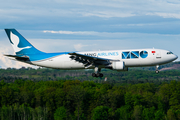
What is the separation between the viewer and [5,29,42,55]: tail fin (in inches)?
2569

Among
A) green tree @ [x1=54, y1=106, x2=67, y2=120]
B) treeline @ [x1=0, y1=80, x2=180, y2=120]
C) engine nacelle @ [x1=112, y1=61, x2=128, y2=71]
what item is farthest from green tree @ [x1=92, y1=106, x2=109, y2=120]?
engine nacelle @ [x1=112, y1=61, x2=128, y2=71]

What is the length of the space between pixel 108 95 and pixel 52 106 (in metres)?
26.7

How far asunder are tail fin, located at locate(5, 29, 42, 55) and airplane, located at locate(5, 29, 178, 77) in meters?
0.30

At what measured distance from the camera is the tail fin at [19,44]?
214 feet

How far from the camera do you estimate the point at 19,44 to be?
6606cm

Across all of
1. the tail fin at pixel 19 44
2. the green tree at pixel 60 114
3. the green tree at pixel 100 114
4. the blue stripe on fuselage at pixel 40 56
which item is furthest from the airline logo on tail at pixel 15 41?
the green tree at pixel 100 114

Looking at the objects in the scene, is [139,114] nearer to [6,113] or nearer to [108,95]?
[108,95]

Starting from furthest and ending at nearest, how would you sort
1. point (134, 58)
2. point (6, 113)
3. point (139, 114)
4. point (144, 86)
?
point (144, 86)
point (139, 114)
point (6, 113)
point (134, 58)

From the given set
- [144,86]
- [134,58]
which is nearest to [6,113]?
[134,58]

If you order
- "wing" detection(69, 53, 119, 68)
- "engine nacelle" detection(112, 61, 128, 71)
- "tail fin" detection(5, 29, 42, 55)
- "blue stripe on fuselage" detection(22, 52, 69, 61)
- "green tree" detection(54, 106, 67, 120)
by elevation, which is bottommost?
"green tree" detection(54, 106, 67, 120)

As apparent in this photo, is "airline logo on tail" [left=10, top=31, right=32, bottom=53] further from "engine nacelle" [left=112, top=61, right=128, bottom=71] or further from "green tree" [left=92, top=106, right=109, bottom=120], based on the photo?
"green tree" [left=92, top=106, right=109, bottom=120]

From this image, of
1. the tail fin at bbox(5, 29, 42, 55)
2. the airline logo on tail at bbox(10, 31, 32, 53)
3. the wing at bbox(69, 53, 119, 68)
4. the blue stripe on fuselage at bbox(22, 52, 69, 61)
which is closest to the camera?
the wing at bbox(69, 53, 119, 68)

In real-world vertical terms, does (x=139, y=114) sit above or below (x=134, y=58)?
below

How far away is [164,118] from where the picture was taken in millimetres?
118375
